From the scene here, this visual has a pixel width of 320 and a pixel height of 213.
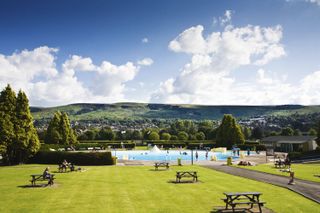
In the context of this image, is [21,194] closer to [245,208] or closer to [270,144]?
[245,208]

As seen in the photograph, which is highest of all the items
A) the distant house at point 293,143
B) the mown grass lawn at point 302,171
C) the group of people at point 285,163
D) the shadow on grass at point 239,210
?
the distant house at point 293,143

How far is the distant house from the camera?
72.5 meters

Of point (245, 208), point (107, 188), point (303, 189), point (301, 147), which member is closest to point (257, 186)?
point (303, 189)

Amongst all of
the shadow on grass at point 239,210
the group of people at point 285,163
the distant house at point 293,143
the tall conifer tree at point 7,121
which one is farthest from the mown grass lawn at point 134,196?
the distant house at point 293,143

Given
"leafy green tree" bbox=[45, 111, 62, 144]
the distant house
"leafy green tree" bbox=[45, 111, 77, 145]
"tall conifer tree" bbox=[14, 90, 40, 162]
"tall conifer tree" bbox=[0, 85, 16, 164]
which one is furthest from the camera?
"leafy green tree" bbox=[45, 111, 77, 145]

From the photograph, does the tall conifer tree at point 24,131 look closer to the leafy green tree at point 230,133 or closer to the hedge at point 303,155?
the hedge at point 303,155

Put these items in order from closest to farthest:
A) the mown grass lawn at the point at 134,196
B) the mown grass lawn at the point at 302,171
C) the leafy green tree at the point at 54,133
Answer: the mown grass lawn at the point at 134,196 → the mown grass lawn at the point at 302,171 → the leafy green tree at the point at 54,133

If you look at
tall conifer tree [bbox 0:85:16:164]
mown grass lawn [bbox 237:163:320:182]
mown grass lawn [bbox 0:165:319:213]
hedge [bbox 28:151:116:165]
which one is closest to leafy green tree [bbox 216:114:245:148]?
hedge [bbox 28:151:116:165]

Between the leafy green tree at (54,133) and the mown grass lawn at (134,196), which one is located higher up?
the leafy green tree at (54,133)

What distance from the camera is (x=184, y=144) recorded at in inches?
3812

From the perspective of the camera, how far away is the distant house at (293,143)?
238 feet

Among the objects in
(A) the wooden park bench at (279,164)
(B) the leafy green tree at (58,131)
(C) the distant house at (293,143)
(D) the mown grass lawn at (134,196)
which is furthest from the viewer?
(B) the leafy green tree at (58,131)

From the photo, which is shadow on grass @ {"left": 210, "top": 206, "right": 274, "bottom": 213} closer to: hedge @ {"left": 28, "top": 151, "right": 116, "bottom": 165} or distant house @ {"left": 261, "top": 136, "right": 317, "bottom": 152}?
hedge @ {"left": 28, "top": 151, "right": 116, "bottom": 165}

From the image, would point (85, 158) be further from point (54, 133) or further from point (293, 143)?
point (293, 143)
